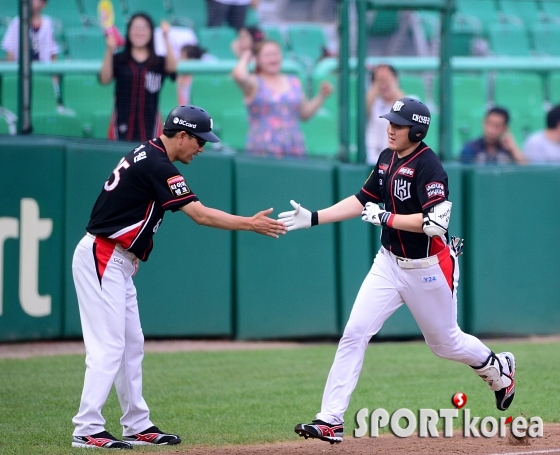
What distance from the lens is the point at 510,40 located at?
10023 millimetres

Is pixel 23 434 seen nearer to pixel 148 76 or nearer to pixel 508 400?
pixel 508 400

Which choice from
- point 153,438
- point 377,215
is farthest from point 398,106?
point 153,438

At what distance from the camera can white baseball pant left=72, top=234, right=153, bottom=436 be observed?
211 inches

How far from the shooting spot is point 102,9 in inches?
341

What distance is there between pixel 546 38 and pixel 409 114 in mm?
5310

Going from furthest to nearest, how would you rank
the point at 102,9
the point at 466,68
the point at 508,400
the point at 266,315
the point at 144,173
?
the point at 466,68 < the point at 266,315 < the point at 102,9 < the point at 508,400 < the point at 144,173

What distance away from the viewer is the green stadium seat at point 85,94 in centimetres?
855

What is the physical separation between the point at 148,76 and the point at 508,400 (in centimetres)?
460

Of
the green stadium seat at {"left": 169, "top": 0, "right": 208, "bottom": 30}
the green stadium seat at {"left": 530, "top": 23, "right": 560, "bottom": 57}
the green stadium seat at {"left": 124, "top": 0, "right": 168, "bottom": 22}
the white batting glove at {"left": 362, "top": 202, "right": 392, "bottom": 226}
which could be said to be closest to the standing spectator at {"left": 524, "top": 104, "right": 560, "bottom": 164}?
the green stadium seat at {"left": 530, "top": 23, "right": 560, "bottom": 57}

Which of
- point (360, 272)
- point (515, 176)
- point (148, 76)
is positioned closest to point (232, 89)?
point (148, 76)

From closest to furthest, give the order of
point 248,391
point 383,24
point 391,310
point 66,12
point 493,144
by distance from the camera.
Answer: point 391,310 < point 248,391 < point 66,12 < point 383,24 < point 493,144

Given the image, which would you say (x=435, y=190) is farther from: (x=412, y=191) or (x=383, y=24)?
(x=383, y=24)

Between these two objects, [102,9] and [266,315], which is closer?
[102,9]

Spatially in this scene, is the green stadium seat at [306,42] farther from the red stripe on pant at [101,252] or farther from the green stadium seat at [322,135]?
the red stripe on pant at [101,252]
